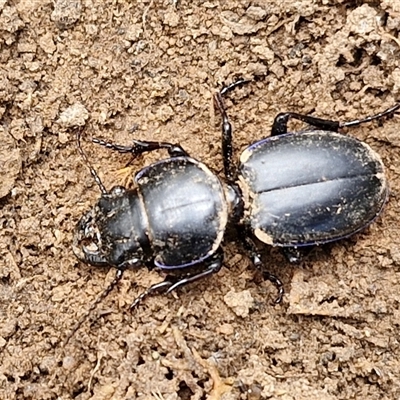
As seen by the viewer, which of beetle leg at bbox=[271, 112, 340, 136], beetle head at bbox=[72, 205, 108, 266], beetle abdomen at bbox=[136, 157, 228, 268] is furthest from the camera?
beetle leg at bbox=[271, 112, 340, 136]

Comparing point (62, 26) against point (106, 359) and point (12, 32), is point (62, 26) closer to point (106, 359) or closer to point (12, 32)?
point (12, 32)

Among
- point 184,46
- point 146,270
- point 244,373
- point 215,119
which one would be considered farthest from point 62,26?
point 244,373

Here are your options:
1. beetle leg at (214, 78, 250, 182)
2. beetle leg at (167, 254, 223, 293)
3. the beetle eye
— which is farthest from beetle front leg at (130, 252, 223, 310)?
beetle leg at (214, 78, 250, 182)

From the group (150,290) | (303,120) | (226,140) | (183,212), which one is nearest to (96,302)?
(150,290)

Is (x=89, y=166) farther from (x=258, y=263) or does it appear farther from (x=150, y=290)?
(x=258, y=263)

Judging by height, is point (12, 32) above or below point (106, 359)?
above

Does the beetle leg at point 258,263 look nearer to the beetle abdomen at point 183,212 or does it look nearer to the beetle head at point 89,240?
the beetle abdomen at point 183,212

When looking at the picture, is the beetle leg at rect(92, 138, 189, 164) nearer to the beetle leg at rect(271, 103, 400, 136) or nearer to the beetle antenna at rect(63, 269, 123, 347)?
the beetle leg at rect(271, 103, 400, 136)
